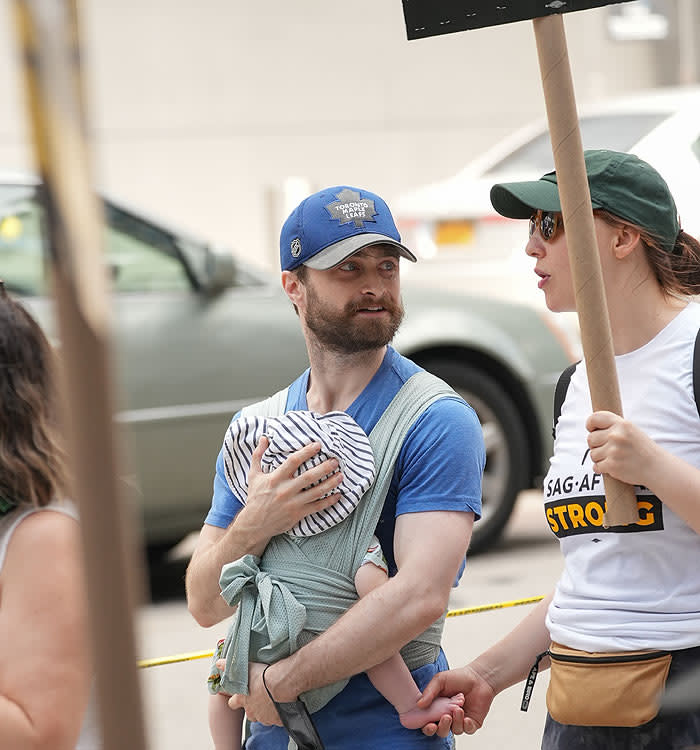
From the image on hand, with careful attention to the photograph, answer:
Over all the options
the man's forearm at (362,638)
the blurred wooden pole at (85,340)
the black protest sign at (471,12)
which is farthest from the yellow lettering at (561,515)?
the blurred wooden pole at (85,340)

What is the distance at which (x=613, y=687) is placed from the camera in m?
1.97

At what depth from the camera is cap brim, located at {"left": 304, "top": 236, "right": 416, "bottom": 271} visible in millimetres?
2361

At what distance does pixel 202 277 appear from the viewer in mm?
5660

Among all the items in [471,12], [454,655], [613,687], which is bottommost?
[454,655]

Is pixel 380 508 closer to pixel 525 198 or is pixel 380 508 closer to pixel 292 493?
pixel 292 493

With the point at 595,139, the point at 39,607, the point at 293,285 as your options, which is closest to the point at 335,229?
the point at 293,285

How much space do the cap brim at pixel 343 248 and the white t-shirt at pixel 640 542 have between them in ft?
1.66

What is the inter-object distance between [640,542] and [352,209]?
2.62ft

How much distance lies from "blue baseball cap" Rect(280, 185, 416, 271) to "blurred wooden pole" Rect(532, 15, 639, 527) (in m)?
0.58

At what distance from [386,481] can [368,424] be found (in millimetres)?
121

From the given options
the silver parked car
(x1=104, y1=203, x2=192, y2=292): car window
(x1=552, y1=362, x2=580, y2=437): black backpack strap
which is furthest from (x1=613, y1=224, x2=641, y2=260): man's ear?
(x1=104, y1=203, x2=192, y2=292): car window

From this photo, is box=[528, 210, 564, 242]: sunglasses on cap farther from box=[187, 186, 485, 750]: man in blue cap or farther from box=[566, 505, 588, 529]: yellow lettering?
box=[566, 505, 588, 529]: yellow lettering

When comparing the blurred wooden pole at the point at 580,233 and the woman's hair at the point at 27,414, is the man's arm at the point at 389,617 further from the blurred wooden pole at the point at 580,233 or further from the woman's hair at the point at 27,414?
the woman's hair at the point at 27,414

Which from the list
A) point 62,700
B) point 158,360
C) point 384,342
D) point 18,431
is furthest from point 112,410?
point 158,360
